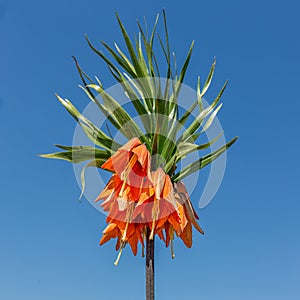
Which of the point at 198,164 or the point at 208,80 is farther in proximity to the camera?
the point at 208,80

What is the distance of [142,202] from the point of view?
13.9ft

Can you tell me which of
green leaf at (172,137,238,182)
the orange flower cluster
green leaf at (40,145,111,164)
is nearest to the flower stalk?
the orange flower cluster

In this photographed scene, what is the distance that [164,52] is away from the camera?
444 cm

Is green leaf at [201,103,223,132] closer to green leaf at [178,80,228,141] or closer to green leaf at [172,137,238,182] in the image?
green leaf at [178,80,228,141]

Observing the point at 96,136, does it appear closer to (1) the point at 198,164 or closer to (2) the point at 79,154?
(2) the point at 79,154

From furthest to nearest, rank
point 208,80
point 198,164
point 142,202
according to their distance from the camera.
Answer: point 208,80
point 198,164
point 142,202

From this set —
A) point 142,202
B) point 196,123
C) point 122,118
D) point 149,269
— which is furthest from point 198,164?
point 149,269

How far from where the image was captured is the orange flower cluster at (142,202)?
4.27 metres

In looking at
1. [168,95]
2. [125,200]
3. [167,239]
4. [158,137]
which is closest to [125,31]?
[168,95]

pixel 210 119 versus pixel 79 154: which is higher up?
pixel 210 119

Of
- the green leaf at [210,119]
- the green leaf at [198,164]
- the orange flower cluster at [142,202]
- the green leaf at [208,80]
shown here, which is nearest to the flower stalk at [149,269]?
the orange flower cluster at [142,202]

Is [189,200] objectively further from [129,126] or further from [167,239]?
[129,126]

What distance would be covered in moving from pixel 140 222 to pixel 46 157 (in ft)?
2.86

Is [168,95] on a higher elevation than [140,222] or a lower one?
higher
